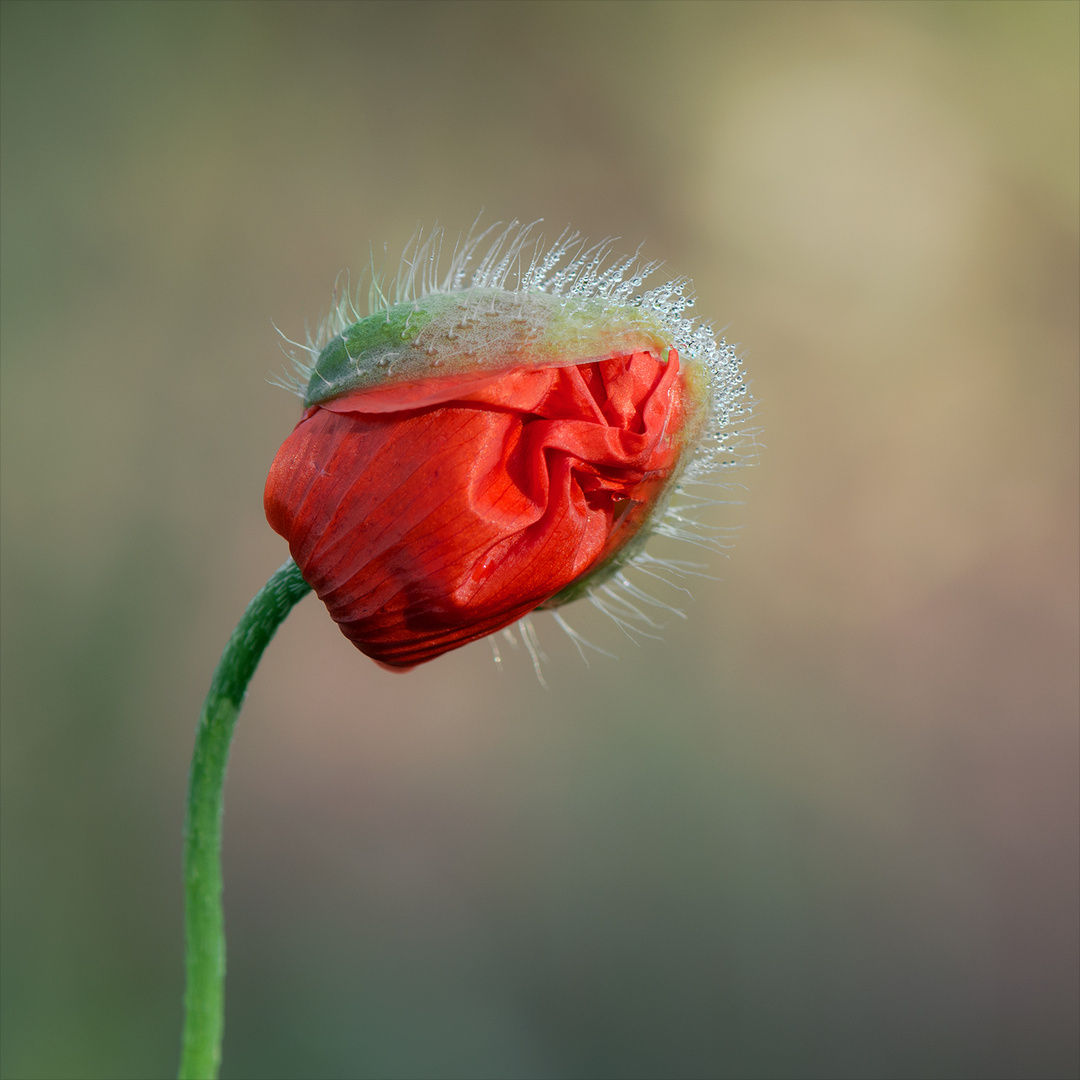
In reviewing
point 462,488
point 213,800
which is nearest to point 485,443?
point 462,488

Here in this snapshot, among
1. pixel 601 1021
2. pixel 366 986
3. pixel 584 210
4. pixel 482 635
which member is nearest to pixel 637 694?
pixel 601 1021

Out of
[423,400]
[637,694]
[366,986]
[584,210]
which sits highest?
[584,210]

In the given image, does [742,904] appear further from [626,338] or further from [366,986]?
[626,338]

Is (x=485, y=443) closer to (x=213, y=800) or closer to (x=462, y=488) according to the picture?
(x=462, y=488)
